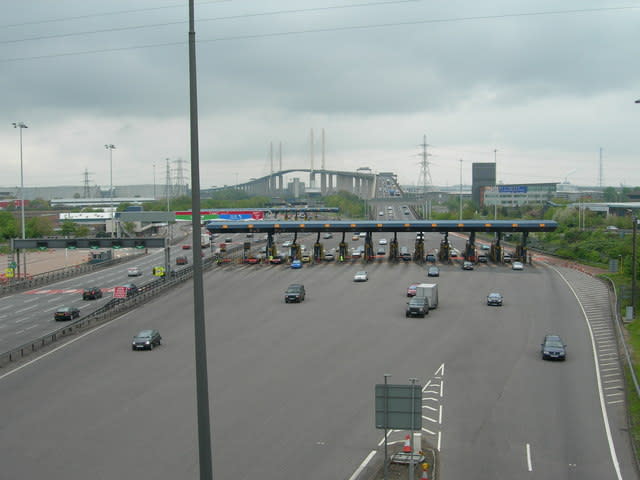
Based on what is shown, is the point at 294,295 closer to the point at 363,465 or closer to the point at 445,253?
the point at 363,465

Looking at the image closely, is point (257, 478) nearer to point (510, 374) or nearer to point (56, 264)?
point (510, 374)

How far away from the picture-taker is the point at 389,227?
7219 centimetres

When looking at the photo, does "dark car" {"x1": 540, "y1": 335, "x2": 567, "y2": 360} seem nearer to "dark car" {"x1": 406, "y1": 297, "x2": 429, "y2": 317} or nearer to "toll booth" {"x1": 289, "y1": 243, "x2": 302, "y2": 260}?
"dark car" {"x1": 406, "y1": 297, "x2": 429, "y2": 317}

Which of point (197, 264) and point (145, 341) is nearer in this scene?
point (197, 264)

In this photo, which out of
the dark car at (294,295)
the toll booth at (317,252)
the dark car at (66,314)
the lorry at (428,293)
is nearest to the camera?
the dark car at (66,314)

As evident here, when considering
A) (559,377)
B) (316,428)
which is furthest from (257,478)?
(559,377)

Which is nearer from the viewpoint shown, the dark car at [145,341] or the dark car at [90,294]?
the dark car at [145,341]

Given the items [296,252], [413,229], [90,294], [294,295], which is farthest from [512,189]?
[90,294]

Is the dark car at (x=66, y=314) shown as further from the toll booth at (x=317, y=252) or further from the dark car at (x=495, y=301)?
the toll booth at (x=317, y=252)

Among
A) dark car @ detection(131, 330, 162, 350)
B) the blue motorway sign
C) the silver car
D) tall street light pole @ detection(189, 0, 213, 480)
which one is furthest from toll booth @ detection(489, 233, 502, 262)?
the blue motorway sign

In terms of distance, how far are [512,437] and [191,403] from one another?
11.1 m

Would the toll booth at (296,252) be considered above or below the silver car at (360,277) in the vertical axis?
above

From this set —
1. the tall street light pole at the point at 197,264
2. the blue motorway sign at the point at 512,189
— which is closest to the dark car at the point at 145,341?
the tall street light pole at the point at 197,264

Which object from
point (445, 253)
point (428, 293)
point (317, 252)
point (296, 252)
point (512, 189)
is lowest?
point (428, 293)
